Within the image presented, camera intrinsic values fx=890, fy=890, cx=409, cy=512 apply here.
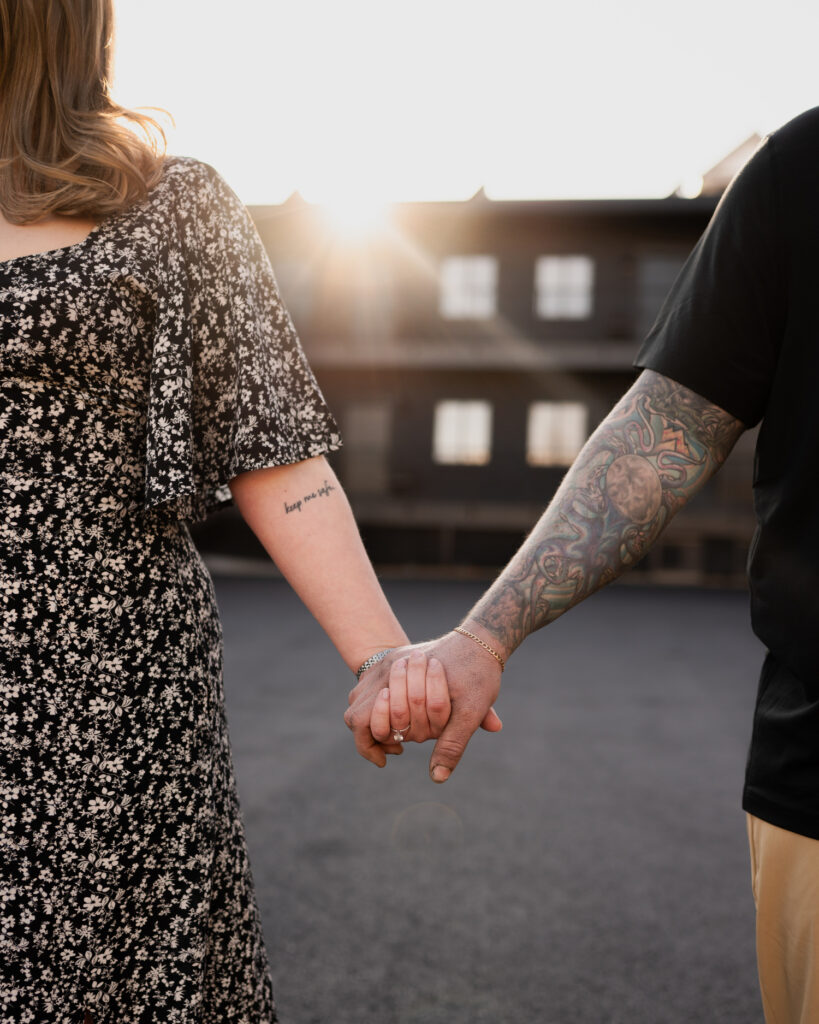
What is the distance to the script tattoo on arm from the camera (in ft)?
4.90

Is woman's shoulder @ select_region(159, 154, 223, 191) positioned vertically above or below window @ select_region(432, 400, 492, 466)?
above

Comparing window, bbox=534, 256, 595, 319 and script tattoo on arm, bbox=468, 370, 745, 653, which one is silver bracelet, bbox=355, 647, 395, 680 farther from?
window, bbox=534, 256, 595, 319

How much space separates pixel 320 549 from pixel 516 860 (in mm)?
2839

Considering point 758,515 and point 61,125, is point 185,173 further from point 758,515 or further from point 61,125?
point 758,515

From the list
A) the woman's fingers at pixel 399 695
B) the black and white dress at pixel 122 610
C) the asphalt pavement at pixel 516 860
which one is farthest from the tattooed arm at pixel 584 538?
the asphalt pavement at pixel 516 860

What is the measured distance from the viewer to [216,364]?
1.47m

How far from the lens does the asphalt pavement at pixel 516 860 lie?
292 centimetres

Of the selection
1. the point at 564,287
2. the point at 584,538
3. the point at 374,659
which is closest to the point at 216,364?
the point at 374,659

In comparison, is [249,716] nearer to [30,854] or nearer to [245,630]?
[245,630]

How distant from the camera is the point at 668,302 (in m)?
1.49

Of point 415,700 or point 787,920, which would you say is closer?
point 787,920

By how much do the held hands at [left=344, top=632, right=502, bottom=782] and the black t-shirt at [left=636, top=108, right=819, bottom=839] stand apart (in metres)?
0.45


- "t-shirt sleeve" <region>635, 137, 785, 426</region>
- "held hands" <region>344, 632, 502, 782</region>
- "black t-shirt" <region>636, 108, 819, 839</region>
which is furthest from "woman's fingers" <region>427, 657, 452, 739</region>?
"t-shirt sleeve" <region>635, 137, 785, 426</region>

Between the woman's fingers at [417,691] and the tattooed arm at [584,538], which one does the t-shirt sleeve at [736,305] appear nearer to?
the tattooed arm at [584,538]
